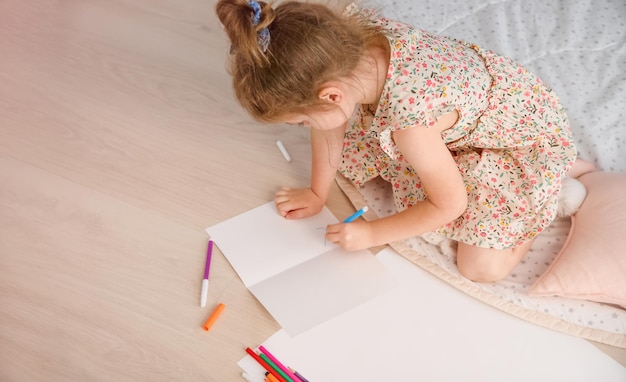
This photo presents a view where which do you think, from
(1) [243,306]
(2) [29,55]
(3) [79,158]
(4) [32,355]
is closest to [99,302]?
(4) [32,355]

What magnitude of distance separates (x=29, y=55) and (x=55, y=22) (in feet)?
0.43

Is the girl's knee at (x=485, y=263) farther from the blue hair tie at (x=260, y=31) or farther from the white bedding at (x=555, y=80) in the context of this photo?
the blue hair tie at (x=260, y=31)

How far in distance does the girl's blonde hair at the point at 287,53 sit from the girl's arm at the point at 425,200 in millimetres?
145

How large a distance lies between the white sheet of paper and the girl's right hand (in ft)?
0.68

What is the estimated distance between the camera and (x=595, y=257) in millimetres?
948

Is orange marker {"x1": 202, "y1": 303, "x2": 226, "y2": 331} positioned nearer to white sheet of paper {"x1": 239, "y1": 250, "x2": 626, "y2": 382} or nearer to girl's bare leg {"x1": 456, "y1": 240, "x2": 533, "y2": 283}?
white sheet of paper {"x1": 239, "y1": 250, "x2": 626, "y2": 382}

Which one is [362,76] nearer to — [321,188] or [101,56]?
[321,188]

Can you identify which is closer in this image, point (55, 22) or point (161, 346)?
point (161, 346)

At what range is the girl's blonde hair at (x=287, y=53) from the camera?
0.74 m

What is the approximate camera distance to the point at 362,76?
85 centimetres

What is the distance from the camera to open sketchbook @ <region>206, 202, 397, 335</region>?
94cm

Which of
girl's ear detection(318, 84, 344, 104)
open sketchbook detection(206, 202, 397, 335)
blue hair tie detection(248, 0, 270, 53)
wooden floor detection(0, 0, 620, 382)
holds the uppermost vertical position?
blue hair tie detection(248, 0, 270, 53)

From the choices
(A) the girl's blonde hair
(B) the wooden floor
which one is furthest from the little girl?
(B) the wooden floor

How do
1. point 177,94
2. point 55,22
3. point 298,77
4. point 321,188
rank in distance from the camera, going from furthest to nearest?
point 55,22
point 177,94
point 321,188
point 298,77
